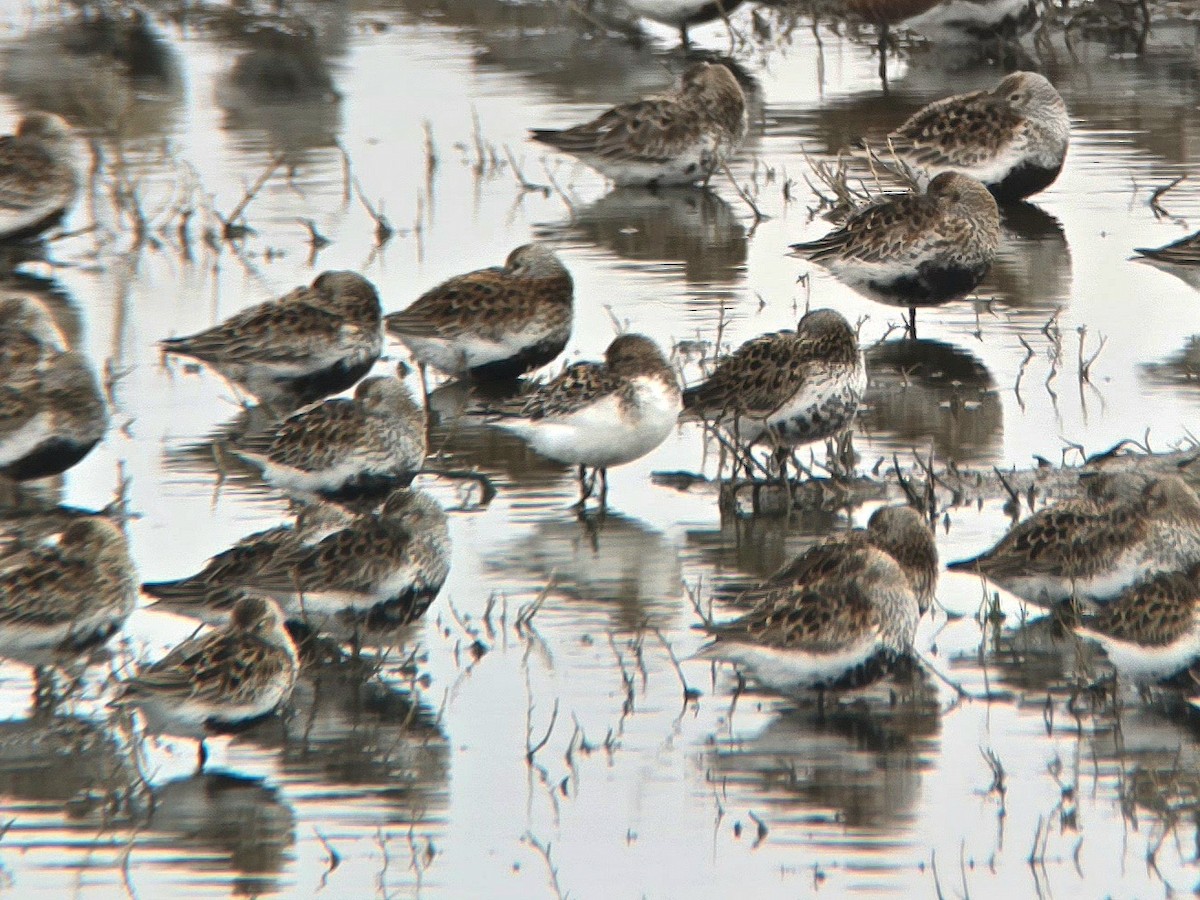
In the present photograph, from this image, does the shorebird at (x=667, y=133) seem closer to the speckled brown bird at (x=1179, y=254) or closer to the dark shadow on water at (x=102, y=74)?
the dark shadow on water at (x=102, y=74)

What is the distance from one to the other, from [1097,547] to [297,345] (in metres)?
4.70

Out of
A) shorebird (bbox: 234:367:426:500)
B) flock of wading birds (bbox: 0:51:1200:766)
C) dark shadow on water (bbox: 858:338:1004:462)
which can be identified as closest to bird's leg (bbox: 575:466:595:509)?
flock of wading birds (bbox: 0:51:1200:766)

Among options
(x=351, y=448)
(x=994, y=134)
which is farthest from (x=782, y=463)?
Result: (x=994, y=134)

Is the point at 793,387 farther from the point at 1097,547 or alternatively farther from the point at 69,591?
the point at 69,591

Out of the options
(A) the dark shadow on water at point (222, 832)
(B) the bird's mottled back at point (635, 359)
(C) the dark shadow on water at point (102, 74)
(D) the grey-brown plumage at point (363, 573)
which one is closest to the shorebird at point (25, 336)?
(B) the bird's mottled back at point (635, 359)

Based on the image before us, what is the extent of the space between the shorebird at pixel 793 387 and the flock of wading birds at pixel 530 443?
1cm

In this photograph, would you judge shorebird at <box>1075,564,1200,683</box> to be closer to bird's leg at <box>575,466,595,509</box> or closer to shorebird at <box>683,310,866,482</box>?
shorebird at <box>683,310,866,482</box>

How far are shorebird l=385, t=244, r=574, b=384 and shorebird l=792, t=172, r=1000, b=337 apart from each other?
159 centimetres

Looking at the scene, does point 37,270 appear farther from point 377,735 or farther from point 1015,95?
point 377,735

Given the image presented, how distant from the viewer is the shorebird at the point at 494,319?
38.9ft

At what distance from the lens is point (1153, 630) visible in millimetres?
7621

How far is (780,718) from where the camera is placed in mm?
7898

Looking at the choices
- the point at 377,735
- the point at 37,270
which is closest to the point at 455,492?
the point at 377,735

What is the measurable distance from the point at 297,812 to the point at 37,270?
8917 mm
